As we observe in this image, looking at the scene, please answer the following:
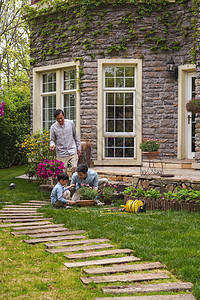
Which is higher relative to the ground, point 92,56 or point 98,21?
point 98,21

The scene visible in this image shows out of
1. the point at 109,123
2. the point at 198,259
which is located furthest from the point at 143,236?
the point at 109,123

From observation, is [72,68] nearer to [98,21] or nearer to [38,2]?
[98,21]

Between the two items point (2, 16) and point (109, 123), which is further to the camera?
point (2, 16)

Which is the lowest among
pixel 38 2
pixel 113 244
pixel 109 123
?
pixel 113 244

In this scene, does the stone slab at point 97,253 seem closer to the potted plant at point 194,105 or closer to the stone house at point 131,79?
the potted plant at point 194,105

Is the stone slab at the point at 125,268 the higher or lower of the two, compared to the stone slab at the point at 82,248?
higher

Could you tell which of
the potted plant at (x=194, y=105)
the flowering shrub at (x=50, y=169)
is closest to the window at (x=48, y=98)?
the flowering shrub at (x=50, y=169)

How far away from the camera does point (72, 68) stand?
37.5 feet

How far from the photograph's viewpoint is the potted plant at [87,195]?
7109mm

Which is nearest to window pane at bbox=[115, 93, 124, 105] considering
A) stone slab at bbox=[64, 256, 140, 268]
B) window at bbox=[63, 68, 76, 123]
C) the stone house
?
the stone house

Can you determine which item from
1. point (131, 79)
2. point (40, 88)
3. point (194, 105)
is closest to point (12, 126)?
point (40, 88)

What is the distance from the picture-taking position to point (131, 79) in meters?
10.9

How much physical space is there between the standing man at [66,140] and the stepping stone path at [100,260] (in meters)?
2.40

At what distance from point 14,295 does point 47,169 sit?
19.1ft
